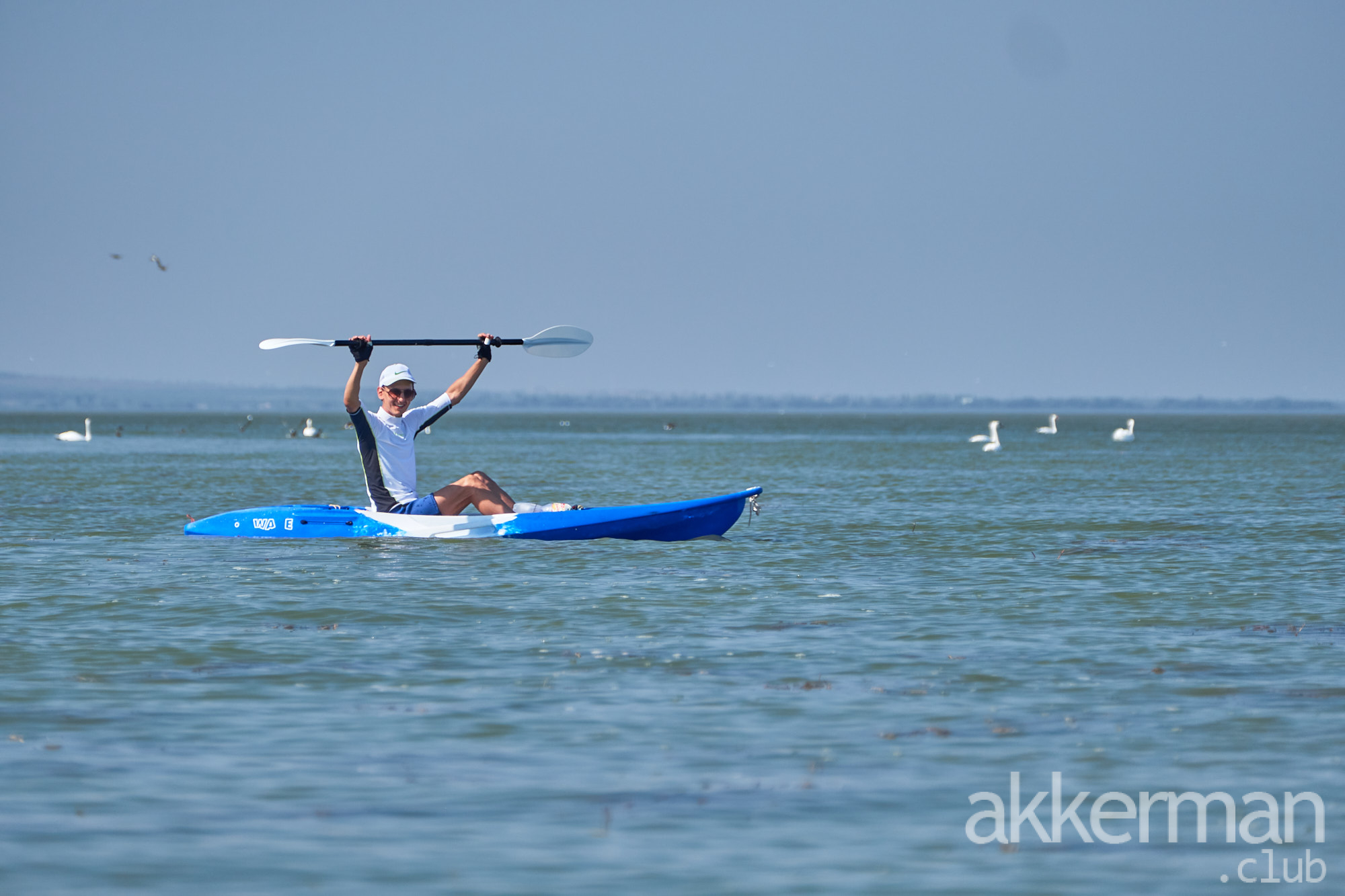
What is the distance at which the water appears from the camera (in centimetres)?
773

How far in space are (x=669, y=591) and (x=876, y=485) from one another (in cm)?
2832

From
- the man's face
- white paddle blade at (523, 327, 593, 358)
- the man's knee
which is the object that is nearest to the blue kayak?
the man's knee

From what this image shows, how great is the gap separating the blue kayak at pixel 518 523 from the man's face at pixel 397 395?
2.23 m

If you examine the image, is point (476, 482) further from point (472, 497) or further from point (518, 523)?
point (518, 523)

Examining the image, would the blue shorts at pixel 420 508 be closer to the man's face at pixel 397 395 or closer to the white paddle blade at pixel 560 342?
the man's face at pixel 397 395

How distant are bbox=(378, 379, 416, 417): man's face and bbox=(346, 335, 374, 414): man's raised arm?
0.43 meters

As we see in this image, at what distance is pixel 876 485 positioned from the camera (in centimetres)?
4600

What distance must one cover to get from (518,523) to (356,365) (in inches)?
149

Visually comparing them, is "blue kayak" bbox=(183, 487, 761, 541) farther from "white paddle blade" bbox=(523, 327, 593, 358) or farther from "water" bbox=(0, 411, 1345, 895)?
"white paddle blade" bbox=(523, 327, 593, 358)

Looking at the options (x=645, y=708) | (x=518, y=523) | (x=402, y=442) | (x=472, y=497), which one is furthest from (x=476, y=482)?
(x=645, y=708)

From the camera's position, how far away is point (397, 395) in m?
20.5

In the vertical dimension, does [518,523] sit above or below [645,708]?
above

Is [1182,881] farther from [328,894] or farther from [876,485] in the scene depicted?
[876,485]

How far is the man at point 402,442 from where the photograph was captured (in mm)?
20344
